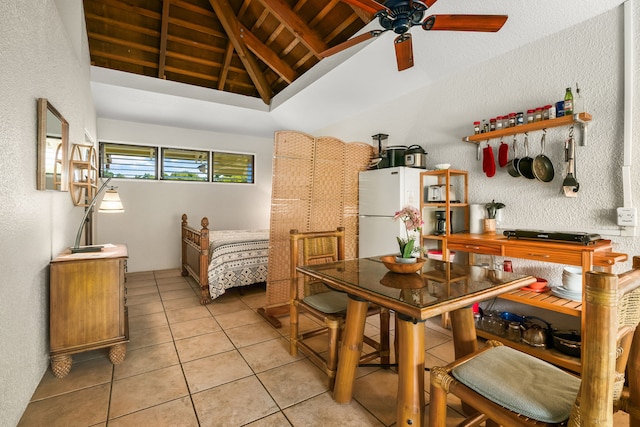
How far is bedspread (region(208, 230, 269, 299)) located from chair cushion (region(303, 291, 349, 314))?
5.73 ft

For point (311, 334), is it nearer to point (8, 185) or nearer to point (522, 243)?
point (522, 243)

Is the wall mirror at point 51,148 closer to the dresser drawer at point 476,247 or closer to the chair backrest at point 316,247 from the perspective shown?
the chair backrest at point 316,247

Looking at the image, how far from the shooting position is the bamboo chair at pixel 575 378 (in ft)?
2.49

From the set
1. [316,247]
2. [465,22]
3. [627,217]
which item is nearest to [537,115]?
[627,217]

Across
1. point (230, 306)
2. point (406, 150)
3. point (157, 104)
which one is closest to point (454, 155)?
point (406, 150)

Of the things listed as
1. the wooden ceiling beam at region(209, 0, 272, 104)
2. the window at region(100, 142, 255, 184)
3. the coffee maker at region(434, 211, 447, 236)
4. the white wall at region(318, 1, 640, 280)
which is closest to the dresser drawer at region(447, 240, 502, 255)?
the coffee maker at region(434, 211, 447, 236)

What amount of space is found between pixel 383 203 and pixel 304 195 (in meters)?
0.90

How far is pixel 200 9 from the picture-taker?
13.4ft

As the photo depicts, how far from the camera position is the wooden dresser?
2068 millimetres

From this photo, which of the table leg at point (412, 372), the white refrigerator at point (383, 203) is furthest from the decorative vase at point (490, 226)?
the table leg at point (412, 372)

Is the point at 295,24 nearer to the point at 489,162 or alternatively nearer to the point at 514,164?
the point at 489,162

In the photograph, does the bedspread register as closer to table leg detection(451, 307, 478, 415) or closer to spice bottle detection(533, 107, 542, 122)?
Answer: table leg detection(451, 307, 478, 415)

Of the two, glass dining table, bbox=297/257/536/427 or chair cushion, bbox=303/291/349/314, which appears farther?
chair cushion, bbox=303/291/349/314

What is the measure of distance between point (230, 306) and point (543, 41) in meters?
4.05
